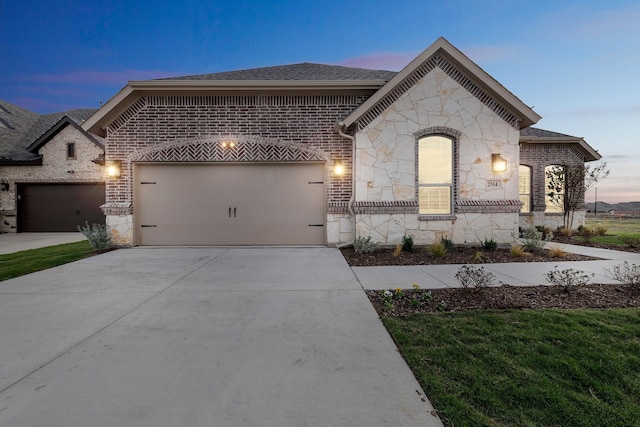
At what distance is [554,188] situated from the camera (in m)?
11.6

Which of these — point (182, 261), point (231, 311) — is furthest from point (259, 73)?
point (231, 311)

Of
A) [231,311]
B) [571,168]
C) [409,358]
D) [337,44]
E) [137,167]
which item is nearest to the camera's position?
[409,358]

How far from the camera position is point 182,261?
6367 millimetres

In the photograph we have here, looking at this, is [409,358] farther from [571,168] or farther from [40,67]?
[40,67]

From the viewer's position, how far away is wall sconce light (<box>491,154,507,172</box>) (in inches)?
297

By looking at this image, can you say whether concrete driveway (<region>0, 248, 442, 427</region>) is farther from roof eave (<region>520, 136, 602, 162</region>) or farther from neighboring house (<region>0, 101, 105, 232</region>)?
roof eave (<region>520, 136, 602, 162</region>)

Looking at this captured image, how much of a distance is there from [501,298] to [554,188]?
36.0 ft

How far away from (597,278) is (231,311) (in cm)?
612

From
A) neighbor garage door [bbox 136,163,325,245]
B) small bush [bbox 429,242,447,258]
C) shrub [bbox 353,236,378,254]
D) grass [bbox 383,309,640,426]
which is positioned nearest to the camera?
grass [bbox 383,309,640,426]

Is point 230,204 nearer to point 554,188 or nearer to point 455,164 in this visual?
point 455,164

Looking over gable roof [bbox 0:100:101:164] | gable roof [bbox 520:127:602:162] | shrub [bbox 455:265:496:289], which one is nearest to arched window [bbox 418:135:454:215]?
shrub [bbox 455:265:496:289]

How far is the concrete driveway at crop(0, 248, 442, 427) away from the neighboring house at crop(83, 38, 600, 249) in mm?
3720

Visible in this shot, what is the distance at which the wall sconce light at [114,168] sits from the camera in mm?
8055

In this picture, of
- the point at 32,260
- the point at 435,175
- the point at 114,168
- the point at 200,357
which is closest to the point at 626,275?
the point at 435,175
